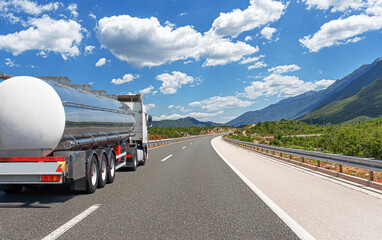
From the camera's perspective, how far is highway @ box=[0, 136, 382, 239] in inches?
158

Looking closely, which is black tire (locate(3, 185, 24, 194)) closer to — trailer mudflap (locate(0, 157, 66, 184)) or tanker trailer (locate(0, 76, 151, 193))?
tanker trailer (locate(0, 76, 151, 193))

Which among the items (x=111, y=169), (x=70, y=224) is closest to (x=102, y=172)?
(x=111, y=169)

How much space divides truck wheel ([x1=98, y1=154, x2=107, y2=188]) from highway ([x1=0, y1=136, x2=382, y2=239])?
24 centimetres

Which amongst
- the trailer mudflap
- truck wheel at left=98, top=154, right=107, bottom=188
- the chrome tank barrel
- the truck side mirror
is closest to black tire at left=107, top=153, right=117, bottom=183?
truck wheel at left=98, top=154, right=107, bottom=188

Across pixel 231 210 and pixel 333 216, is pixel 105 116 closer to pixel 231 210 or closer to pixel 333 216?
pixel 231 210

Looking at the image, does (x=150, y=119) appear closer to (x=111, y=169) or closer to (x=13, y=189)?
(x=111, y=169)

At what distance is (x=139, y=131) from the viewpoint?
1316cm

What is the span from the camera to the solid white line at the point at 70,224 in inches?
152

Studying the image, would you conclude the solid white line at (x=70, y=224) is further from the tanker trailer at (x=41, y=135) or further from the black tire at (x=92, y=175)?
the black tire at (x=92, y=175)

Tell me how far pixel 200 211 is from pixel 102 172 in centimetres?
382

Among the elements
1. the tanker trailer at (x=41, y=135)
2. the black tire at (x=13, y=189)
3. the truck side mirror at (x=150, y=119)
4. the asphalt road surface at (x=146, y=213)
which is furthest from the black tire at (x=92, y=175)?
the truck side mirror at (x=150, y=119)

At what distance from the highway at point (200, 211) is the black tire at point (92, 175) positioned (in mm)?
198

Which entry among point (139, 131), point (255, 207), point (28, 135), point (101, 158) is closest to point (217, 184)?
point (255, 207)

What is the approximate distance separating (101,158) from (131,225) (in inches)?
149
